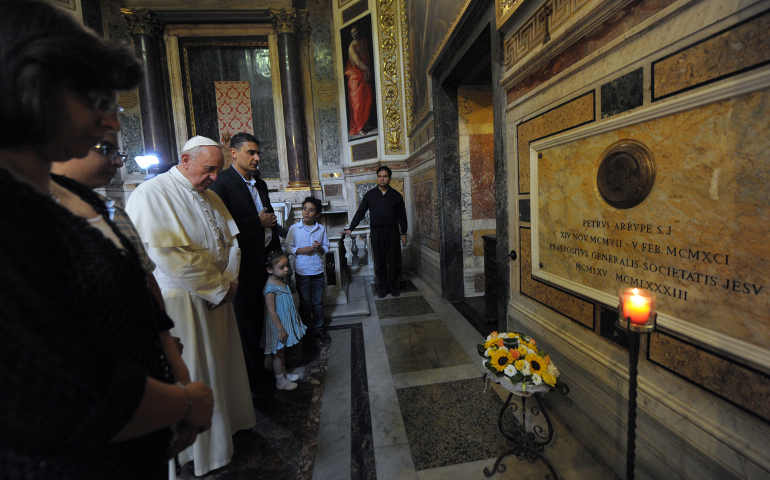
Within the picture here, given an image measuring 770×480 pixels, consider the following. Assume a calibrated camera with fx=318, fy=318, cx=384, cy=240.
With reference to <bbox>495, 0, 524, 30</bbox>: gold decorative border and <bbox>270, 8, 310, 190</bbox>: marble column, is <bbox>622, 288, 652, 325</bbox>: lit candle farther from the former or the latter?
<bbox>270, 8, 310, 190</bbox>: marble column

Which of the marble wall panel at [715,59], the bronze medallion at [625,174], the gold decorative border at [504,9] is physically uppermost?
the gold decorative border at [504,9]

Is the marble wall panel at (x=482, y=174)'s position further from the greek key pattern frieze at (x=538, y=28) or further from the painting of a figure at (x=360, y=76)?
the painting of a figure at (x=360, y=76)

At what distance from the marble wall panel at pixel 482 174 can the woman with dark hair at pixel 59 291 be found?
14.0ft

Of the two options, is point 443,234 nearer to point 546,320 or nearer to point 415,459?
point 546,320

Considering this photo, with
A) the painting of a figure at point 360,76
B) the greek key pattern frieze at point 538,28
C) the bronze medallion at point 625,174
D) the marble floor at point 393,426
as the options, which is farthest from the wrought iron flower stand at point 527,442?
the painting of a figure at point 360,76

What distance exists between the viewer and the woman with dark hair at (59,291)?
46 centimetres

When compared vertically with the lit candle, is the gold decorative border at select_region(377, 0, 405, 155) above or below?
above

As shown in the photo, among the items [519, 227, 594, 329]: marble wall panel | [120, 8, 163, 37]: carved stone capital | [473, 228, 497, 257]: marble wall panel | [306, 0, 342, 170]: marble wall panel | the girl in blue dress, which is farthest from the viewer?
[306, 0, 342, 170]: marble wall panel

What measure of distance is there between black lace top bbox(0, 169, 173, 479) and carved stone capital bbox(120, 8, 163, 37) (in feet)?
28.5

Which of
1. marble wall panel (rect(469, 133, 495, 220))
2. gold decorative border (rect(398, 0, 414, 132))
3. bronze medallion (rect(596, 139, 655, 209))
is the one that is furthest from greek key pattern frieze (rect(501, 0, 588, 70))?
gold decorative border (rect(398, 0, 414, 132))

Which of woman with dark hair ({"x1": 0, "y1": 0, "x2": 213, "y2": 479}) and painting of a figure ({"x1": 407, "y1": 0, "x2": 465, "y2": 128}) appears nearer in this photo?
woman with dark hair ({"x1": 0, "y1": 0, "x2": 213, "y2": 479})

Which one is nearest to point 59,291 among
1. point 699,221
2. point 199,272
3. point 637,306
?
point 199,272

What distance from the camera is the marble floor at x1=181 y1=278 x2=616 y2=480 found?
174cm

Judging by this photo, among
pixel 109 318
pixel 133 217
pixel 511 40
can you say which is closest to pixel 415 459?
pixel 109 318
